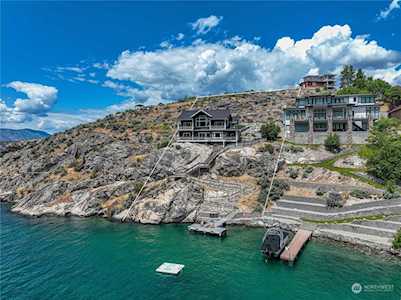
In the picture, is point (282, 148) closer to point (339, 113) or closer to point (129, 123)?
point (339, 113)

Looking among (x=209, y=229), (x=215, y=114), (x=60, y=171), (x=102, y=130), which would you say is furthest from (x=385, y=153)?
(x=102, y=130)

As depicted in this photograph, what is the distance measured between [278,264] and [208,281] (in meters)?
10.2

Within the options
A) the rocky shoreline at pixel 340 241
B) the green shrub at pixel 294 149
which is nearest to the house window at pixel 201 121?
the green shrub at pixel 294 149

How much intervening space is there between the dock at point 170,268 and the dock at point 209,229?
472 inches

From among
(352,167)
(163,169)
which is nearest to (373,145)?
(352,167)

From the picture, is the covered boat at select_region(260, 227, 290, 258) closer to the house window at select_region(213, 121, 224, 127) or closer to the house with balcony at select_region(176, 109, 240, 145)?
the house with balcony at select_region(176, 109, 240, 145)

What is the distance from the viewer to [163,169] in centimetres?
6756

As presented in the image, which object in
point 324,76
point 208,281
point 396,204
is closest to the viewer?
point 208,281

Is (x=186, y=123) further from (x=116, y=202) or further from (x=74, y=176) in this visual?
(x=74, y=176)

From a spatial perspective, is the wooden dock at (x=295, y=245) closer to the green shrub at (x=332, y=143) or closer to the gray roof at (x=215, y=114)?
the green shrub at (x=332, y=143)

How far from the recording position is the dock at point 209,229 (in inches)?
1829

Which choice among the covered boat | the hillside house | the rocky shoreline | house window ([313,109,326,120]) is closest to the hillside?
the rocky shoreline

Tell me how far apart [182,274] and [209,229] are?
45.9 ft

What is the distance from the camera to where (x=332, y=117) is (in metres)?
72.4
